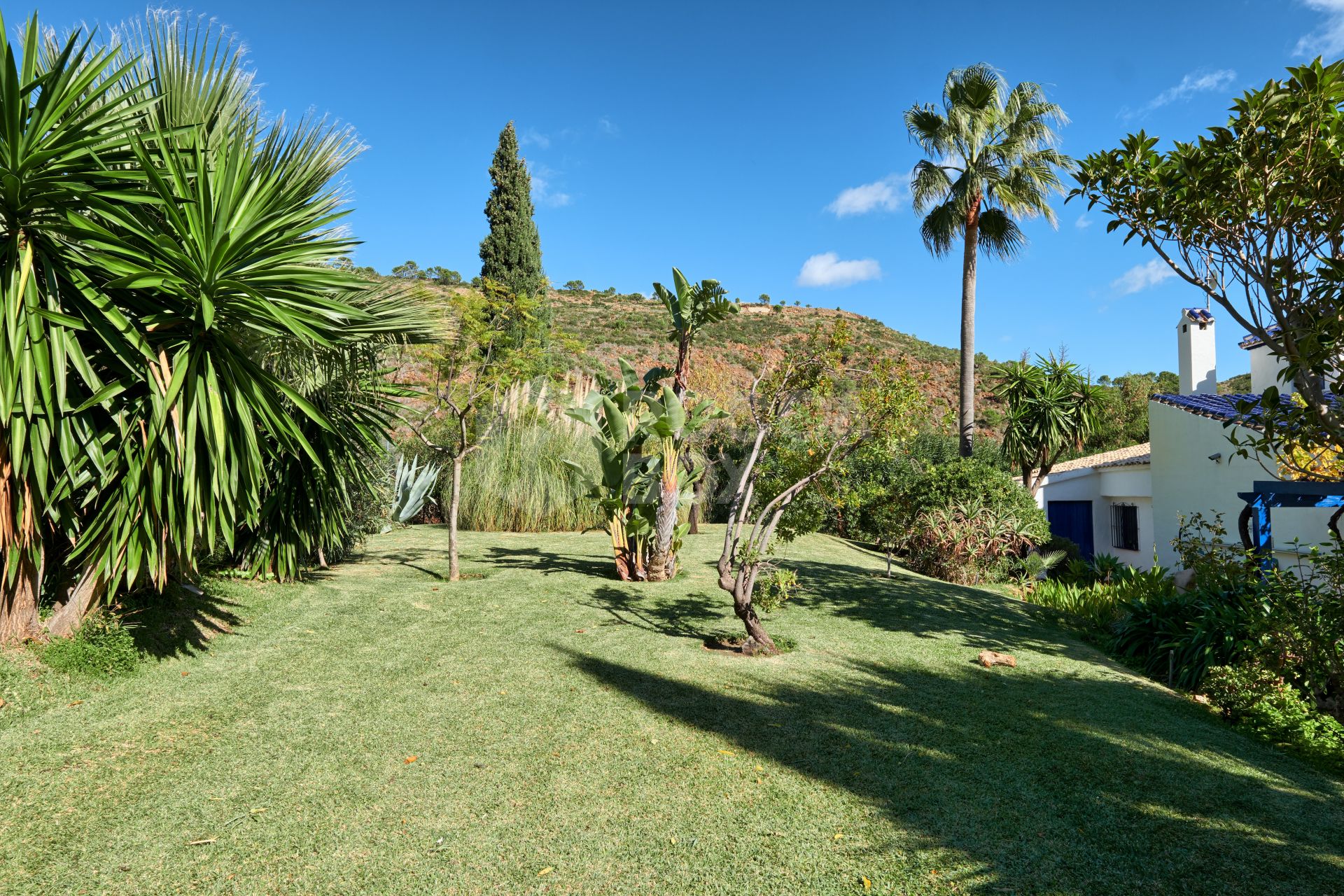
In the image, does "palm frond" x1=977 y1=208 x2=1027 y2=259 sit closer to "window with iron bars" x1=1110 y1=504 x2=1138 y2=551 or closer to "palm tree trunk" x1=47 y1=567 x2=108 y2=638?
"window with iron bars" x1=1110 y1=504 x2=1138 y2=551

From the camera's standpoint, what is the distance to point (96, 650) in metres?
5.13

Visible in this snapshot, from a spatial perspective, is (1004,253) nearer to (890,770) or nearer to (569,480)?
(569,480)

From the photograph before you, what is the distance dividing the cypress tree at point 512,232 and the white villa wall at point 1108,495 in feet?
52.1

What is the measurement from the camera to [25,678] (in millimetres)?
4680

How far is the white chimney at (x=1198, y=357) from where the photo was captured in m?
16.5

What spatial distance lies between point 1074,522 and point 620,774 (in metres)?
18.3

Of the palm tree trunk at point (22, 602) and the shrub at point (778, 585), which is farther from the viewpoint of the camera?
the shrub at point (778, 585)

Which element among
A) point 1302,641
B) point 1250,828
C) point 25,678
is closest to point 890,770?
point 1250,828

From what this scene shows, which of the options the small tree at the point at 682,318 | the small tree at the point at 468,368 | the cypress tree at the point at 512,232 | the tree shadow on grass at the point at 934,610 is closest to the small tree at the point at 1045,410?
the tree shadow on grass at the point at 934,610

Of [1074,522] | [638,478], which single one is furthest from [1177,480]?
[638,478]

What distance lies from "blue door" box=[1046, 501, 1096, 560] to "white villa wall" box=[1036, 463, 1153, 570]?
0.45ft

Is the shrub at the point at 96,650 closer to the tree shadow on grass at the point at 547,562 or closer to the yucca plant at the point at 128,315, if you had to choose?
the yucca plant at the point at 128,315

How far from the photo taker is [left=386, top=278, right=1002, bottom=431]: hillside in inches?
1529

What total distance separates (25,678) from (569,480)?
10.0m
